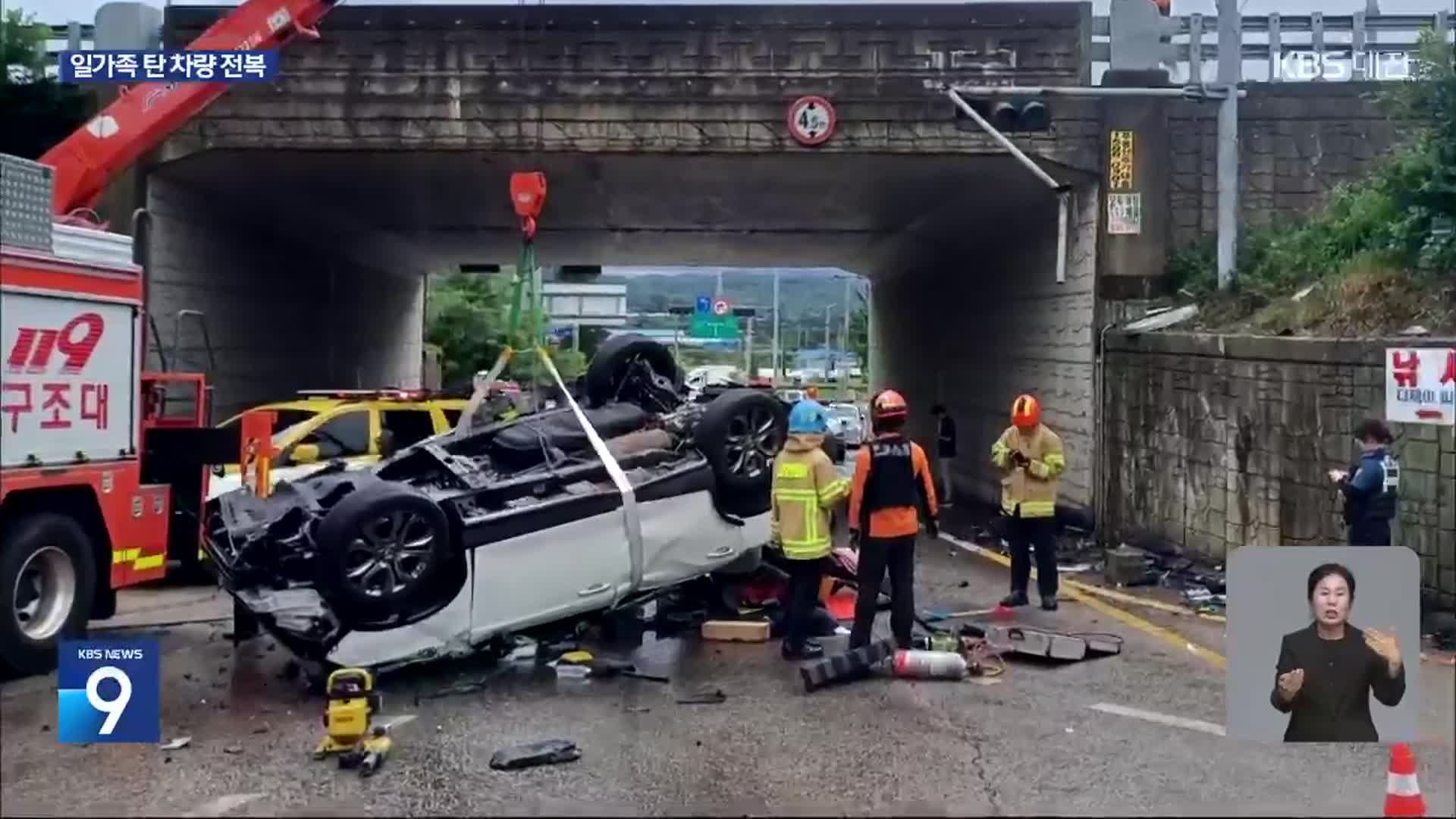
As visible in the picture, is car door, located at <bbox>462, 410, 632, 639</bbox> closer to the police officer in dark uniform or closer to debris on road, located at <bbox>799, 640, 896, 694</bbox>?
debris on road, located at <bbox>799, 640, 896, 694</bbox>

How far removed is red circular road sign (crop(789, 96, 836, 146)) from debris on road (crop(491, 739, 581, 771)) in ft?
30.6

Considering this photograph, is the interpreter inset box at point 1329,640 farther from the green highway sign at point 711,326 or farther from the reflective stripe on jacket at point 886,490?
the green highway sign at point 711,326

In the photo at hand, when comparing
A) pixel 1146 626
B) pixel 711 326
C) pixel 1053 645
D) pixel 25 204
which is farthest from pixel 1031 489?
pixel 711 326

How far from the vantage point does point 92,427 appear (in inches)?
345

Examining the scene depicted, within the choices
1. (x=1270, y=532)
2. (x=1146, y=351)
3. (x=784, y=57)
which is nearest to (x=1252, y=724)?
(x=1270, y=532)

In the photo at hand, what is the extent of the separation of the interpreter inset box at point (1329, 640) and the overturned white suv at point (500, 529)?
4.39m

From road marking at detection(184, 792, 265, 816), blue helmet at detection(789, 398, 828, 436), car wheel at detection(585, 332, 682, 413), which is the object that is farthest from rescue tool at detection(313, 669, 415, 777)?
car wheel at detection(585, 332, 682, 413)

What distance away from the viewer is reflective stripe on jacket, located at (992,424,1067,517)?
10.6m

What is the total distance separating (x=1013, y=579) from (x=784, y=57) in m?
6.62

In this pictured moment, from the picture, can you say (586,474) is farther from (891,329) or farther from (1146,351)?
(891,329)

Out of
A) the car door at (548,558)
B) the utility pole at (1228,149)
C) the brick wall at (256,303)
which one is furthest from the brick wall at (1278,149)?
the brick wall at (256,303)

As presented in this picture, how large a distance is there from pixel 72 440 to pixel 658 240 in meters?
17.4

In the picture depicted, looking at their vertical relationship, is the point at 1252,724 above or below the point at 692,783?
above

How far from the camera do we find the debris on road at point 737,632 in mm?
9586
